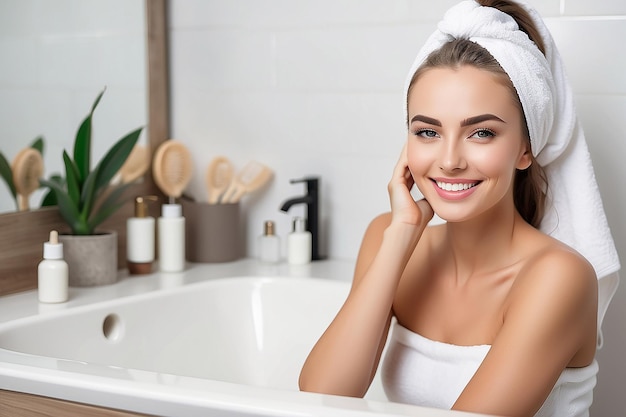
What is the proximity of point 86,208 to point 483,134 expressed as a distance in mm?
969

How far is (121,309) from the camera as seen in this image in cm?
189

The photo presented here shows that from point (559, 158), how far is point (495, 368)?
428 millimetres

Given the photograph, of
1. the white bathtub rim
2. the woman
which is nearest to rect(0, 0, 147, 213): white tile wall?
the white bathtub rim

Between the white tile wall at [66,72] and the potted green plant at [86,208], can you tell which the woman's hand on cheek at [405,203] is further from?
the white tile wall at [66,72]

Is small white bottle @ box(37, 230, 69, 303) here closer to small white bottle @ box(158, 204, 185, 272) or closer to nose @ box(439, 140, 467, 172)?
small white bottle @ box(158, 204, 185, 272)

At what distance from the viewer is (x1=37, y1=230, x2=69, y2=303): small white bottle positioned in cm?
183

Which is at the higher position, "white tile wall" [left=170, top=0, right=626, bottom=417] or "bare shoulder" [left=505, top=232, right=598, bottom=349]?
"white tile wall" [left=170, top=0, right=626, bottom=417]

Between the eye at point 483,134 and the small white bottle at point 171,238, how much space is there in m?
0.96

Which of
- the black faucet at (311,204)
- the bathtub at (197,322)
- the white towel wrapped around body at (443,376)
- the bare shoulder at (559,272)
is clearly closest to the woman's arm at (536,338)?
the bare shoulder at (559,272)

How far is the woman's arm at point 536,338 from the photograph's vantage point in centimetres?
130

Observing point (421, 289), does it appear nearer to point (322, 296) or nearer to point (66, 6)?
point (322, 296)

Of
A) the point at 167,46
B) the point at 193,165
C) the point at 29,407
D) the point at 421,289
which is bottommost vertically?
the point at 29,407

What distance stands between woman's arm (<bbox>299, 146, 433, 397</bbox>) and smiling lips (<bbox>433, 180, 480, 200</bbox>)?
0.41ft

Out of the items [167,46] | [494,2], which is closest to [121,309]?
[167,46]
